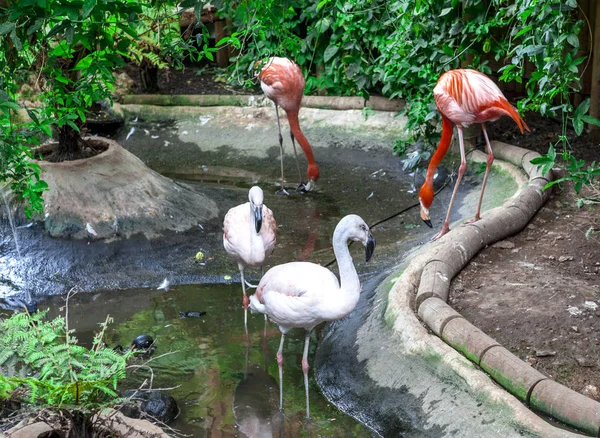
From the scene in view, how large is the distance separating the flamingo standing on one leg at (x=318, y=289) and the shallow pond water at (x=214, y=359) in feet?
0.54

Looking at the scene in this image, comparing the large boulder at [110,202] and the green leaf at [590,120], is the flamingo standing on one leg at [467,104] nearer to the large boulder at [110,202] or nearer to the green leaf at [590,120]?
the green leaf at [590,120]

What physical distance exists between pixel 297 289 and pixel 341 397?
70 centimetres

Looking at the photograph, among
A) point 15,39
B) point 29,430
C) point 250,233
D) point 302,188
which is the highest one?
point 15,39

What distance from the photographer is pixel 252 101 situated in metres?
9.66

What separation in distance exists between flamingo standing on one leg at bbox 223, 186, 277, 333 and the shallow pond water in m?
0.27

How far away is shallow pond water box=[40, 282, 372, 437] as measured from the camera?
4.18 m

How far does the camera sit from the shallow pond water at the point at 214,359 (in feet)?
13.7

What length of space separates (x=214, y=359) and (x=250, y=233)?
92cm

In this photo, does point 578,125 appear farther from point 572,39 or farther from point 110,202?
point 110,202

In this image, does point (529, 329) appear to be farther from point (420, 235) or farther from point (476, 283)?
point (420, 235)

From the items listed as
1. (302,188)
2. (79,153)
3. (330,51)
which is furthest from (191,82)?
(79,153)

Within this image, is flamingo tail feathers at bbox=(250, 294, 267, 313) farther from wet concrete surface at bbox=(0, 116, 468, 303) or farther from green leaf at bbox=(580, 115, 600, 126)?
green leaf at bbox=(580, 115, 600, 126)

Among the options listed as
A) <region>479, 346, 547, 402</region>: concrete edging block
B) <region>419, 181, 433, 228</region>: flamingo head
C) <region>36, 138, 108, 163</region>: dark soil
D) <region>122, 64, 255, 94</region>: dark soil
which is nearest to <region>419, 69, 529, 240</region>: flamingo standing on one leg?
<region>419, 181, 433, 228</region>: flamingo head

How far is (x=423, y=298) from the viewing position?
14.4 ft
